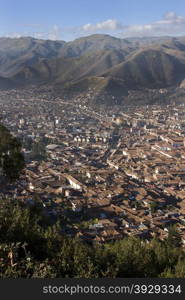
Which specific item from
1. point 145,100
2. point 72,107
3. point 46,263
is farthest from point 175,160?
point 145,100

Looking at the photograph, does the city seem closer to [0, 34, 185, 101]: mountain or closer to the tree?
the tree

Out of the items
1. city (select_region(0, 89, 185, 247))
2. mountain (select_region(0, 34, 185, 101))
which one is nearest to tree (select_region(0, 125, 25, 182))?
city (select_region(0, 89, 185, 247))

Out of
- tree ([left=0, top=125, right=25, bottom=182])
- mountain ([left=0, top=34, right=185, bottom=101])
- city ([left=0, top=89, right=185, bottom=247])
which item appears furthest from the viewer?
mountain ([left=0, top=34, right=185, bottom=101])

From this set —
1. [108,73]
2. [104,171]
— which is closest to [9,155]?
[104,171]

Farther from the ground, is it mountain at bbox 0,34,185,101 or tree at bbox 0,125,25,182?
mountain at bbox 0,34,185,101

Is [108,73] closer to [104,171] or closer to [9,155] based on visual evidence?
[104,171]

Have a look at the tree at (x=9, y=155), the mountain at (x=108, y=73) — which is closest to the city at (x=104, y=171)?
the tree at (x=9, y=155)

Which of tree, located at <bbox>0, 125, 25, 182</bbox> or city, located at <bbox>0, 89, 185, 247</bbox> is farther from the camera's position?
city, located at <bbox>0, 89, 185, 247</bbox>

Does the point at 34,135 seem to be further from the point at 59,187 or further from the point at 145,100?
the point at 145,100

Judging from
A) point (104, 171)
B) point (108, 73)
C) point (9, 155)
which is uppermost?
point (108, 73)
